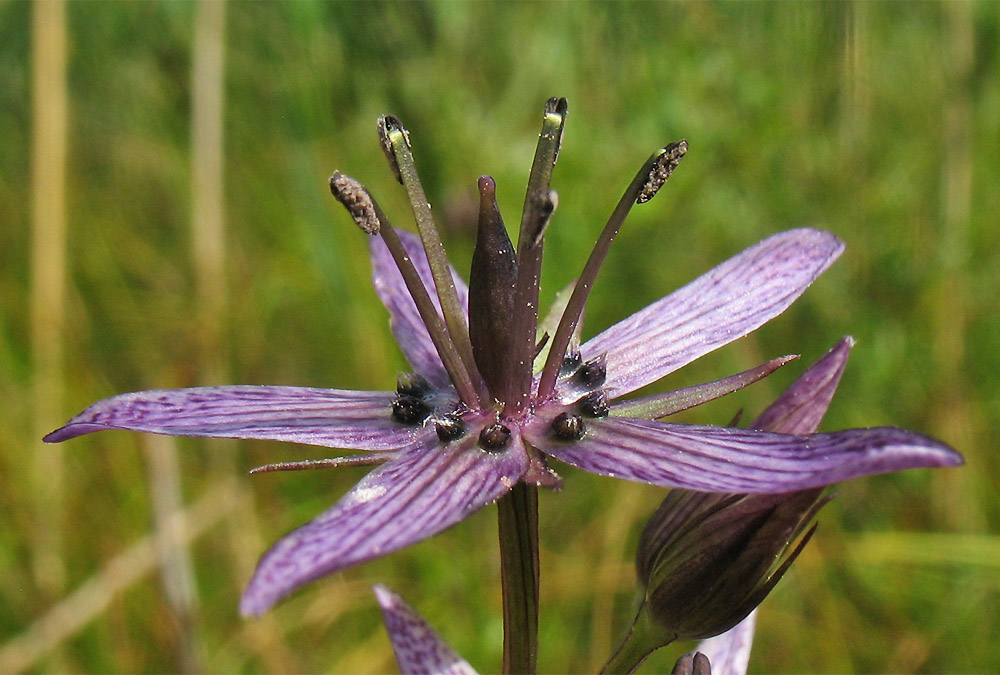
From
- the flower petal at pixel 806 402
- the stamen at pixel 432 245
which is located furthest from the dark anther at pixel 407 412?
the flower petal at pixel 806 402

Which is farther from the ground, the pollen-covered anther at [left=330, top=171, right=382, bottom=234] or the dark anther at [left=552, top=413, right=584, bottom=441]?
the pollen-covered anther at [left=330, top=171, right=382, bottom=234]

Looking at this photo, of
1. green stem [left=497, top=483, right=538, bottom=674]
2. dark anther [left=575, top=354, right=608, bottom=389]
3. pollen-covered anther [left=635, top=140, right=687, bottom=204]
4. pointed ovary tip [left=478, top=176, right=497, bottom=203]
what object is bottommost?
green stem [left=497, top=483, right=538, bottom=674]

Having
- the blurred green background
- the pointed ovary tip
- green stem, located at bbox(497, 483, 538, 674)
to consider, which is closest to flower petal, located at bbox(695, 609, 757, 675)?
green stem, located at bbox(497, 483, 538, 674)

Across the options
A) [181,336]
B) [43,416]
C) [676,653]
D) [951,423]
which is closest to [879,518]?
[951,423]

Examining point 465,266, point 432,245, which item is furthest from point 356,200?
point 465,266

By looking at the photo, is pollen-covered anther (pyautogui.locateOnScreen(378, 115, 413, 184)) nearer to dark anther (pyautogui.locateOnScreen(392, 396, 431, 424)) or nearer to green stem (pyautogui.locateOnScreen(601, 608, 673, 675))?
dark anther (pyautogui.locateOnScreen(392, 396, 431, 424))

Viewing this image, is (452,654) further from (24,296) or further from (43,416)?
(24,296)

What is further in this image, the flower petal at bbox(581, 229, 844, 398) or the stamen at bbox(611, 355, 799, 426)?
the flower petal at bbox(581, 229, 844, 398)

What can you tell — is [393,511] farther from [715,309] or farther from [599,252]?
[715,309]
